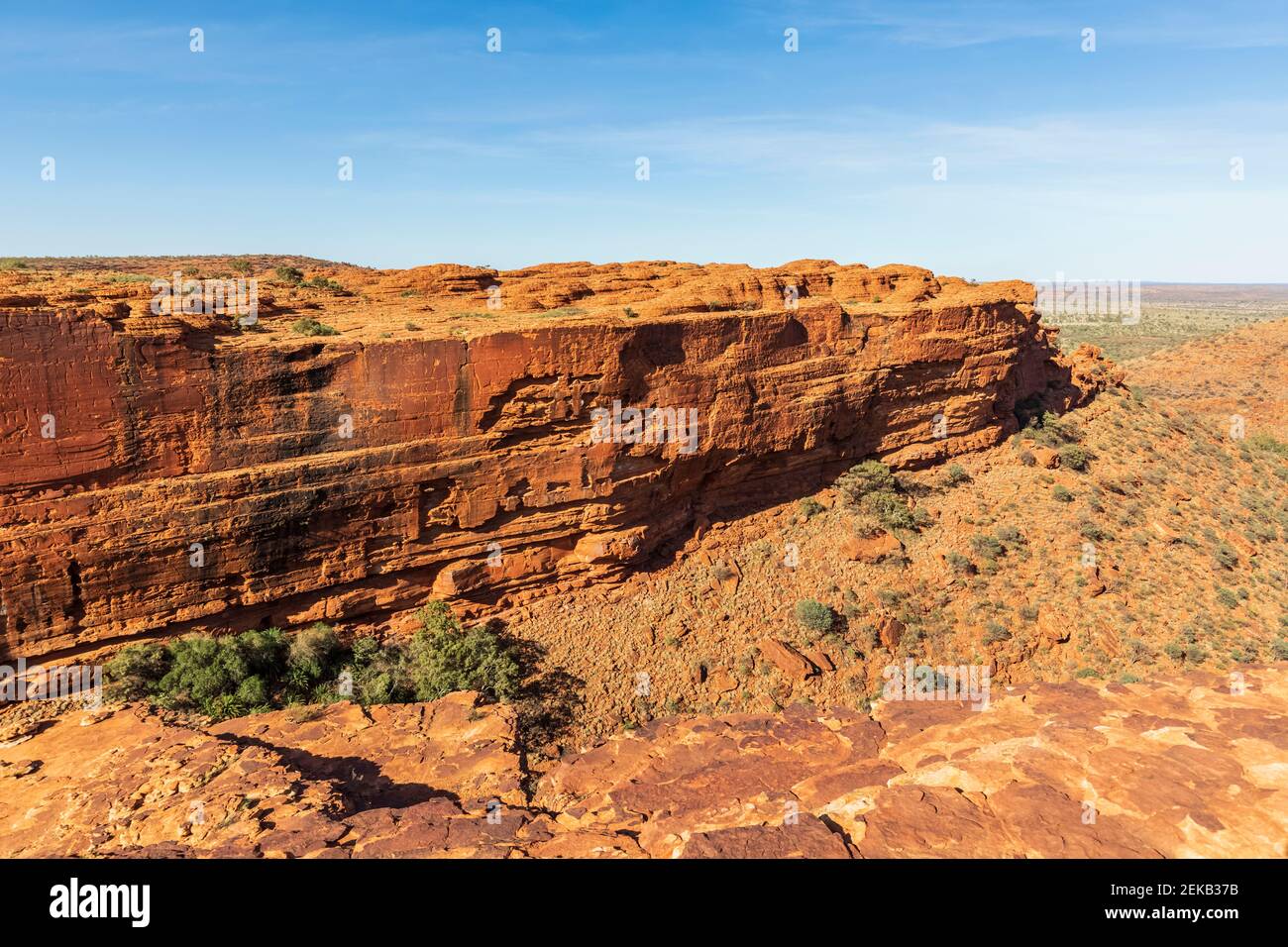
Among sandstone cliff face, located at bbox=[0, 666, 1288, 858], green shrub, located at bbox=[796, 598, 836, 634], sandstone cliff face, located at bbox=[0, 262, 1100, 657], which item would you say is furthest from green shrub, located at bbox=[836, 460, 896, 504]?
sandstone cliff face, located at bbox=[0, 666, 1288, 858]

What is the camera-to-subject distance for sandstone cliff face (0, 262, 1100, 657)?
37.7ft

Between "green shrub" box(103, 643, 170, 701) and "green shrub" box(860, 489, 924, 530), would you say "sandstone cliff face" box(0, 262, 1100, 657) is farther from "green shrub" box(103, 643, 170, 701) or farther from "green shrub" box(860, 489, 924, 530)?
"green shrub" box(860, 489, 924, 530)

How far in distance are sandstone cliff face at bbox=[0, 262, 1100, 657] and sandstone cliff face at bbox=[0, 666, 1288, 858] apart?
2749mm

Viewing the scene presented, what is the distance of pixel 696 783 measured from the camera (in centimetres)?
1154

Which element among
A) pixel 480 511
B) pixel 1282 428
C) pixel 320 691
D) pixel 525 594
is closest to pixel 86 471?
pixel 320 691

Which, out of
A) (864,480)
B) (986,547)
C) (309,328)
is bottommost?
(986,547)

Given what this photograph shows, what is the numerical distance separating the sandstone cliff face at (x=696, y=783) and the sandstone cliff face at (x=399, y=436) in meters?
2.75

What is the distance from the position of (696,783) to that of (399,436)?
894 cm

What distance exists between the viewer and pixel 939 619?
56.7 feet

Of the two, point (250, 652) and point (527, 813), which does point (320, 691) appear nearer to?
point (250, 652)

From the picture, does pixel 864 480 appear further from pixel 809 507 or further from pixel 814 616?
pixel 814 616

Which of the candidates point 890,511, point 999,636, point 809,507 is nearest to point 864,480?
point 890,511

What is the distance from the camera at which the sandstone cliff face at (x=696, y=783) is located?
294 inches

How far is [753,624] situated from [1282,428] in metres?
39.2
